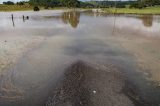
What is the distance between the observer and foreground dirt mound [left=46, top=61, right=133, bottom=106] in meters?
12.1

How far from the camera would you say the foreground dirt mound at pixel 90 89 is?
1209 centimetres

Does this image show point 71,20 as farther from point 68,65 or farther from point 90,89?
point 90,89

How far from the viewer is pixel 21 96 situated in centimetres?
1344

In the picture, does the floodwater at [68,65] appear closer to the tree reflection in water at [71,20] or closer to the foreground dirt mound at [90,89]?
the foreground dirt mound at [90,89]

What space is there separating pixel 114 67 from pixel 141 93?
554cm

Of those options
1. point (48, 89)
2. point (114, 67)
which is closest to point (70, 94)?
point (48, 89)

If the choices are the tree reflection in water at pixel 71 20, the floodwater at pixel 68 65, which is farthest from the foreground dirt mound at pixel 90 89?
the tree reflection in water at pixel 71 20

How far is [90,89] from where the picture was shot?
13734 millimetres

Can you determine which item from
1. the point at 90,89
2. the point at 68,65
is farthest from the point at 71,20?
the point at 90,89

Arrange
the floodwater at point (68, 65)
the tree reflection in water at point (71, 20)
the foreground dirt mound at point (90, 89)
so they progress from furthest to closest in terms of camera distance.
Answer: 1. the tree reflection in water at point (71, 20)
2. the floodwater at point (68, 65)
3. the foreground dirt mound at point (90, 89)

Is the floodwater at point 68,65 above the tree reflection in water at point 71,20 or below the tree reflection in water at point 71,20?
below

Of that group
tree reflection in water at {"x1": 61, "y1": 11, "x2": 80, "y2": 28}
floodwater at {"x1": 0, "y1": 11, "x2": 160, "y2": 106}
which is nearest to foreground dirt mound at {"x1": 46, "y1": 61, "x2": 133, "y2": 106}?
floodwater at {"x1": 0, "y1": 11, "x2": 160, "y2": 106}

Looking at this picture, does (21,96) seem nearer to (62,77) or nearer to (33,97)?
(33,97)

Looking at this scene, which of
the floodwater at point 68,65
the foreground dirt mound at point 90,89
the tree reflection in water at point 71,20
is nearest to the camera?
the foreground dirt mound at point 90,89
